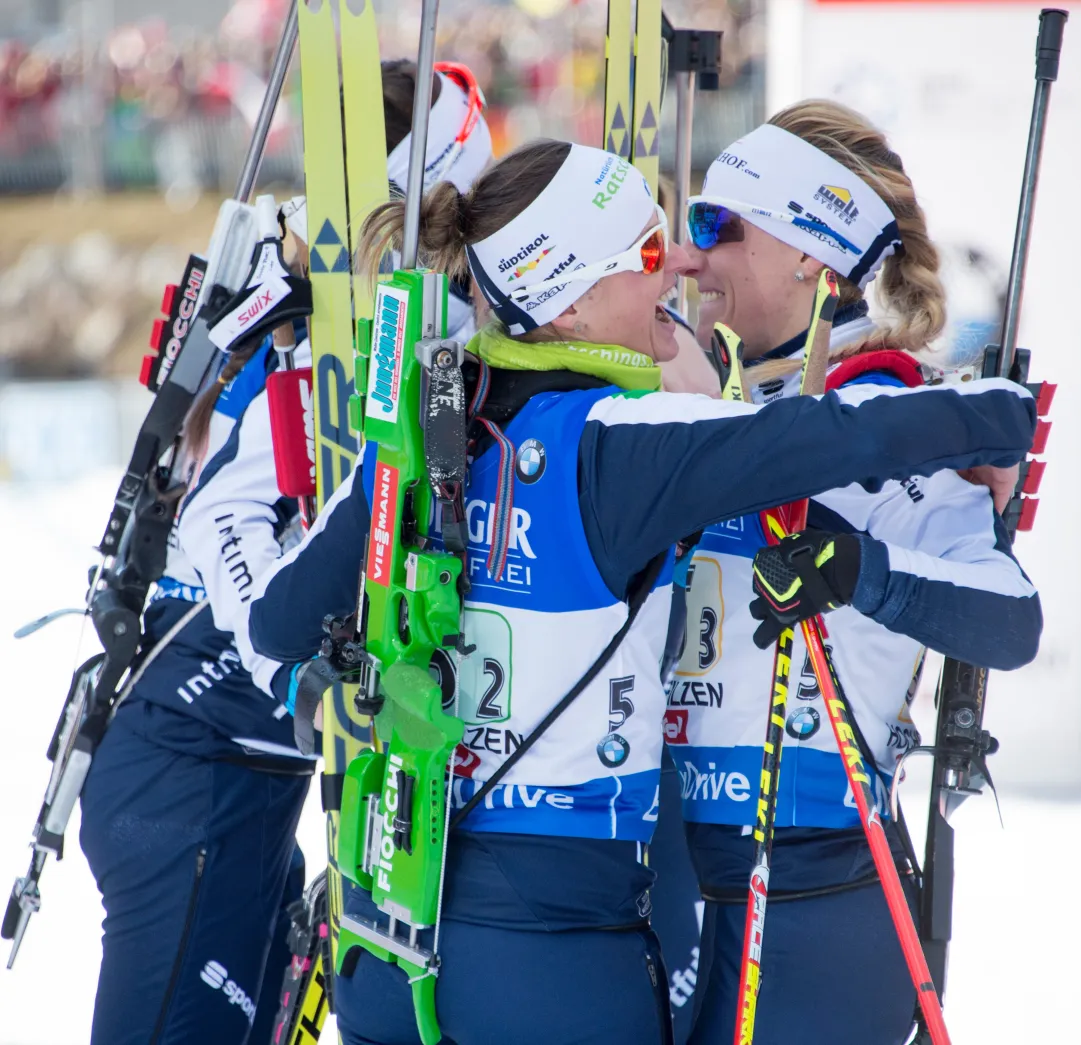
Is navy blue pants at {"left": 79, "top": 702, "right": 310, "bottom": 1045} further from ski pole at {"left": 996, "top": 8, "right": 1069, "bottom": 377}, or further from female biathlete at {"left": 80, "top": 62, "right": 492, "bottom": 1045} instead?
ski pole at {"left": 996, "top": 8, "right": 1069, "bottom": 377}

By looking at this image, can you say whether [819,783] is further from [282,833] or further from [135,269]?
[135,269]

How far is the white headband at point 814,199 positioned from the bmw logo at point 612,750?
0.80 metres

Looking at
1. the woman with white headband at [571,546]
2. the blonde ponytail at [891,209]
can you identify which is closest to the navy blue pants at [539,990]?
the woman with white headband at [571,546]

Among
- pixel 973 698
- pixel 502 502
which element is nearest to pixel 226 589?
pixel 502 502

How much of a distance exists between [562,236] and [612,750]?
2.01 ft

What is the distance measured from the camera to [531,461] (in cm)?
153

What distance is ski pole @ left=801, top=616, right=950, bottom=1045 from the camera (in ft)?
5.47

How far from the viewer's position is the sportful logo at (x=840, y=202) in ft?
6.40

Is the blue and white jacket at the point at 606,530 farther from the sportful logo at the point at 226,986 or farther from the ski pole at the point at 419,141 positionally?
the sportful logo at the point at 226,986

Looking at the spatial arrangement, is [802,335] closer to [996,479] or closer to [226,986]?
[996,479]

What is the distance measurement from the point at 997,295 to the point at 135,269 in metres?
9.27

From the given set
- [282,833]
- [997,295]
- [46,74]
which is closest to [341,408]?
[282,833]

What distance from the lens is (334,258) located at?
220 cm

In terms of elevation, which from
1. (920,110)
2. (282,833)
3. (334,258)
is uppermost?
(920,110)
